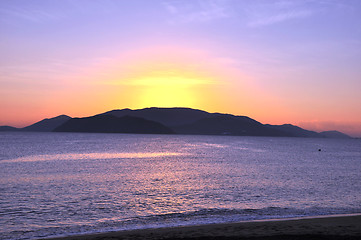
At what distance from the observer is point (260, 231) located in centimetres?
1736

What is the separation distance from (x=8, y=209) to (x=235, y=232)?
55.6 ft

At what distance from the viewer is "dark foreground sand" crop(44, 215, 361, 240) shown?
16.2 m

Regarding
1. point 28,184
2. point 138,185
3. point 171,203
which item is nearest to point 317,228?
point 171,203

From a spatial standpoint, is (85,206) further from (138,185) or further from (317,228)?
(317,228)

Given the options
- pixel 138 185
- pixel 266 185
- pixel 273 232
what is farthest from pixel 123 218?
pixel 266 185

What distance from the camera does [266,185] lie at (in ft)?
125

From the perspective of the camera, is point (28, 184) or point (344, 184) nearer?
point (28, 184)

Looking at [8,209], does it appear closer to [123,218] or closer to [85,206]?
[85,206]

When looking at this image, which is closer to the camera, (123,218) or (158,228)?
(158,228)

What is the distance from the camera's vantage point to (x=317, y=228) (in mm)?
18062

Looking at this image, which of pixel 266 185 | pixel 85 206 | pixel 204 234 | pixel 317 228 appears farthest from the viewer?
pixel 266 185

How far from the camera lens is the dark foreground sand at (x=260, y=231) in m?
16.2

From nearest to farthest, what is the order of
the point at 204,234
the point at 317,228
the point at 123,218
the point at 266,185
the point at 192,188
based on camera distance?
the point at 204,234
the point at 317,228
the point at 123,218
the point at 192,188
the point at 266,185

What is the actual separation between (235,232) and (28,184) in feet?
89.9
